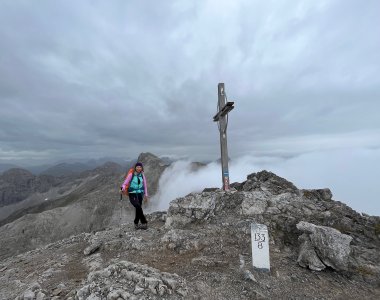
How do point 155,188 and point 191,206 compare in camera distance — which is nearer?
→ point 191,206

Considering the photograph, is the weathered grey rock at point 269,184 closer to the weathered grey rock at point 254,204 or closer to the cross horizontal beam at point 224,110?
the weathered grey rock at point 254,204

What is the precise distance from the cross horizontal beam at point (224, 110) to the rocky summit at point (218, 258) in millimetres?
4054

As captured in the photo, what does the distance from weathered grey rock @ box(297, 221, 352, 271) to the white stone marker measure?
1829 millimetres

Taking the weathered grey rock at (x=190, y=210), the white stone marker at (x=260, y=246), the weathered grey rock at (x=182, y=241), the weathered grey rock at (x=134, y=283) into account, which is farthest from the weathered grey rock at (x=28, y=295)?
the white stone marker at (x=260, y=246)

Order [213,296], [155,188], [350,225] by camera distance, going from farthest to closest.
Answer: [155,188] < [350,225] < [213,296]

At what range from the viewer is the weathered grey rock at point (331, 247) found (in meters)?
9.48

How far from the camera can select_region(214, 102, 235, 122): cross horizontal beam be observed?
1550 cm

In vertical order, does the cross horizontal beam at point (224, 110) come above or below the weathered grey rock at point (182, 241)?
above

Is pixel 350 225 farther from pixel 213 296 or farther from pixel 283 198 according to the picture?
pixel 213 296

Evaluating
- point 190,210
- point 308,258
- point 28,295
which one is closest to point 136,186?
point 190,210

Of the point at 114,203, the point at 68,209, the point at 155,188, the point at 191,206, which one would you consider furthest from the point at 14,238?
the point at 191,206

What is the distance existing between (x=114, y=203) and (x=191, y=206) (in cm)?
7986

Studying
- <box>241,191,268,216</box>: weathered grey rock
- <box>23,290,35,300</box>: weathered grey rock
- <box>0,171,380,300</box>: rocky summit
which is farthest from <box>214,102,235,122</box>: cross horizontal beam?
<box>23,290,35,300</box>: weathered grey rock

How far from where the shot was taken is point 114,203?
297ft
